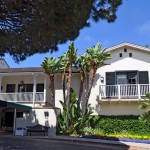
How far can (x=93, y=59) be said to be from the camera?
25875mm

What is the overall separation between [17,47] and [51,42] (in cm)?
165

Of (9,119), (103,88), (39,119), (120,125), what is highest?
(103,88)

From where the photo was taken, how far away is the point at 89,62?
85.6ft

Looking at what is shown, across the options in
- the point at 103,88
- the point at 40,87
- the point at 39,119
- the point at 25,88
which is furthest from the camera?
the point at 25,88

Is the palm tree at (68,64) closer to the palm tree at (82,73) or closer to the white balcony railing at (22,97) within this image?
the palm tree at (82,73)

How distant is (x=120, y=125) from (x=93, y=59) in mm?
6583

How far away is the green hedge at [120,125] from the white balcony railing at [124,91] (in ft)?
6.40

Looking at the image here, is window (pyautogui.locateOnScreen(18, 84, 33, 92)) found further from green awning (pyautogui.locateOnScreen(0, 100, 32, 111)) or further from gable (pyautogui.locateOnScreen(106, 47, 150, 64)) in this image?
gable (pyautogui.locateOnScreen(106, 47, 150, 64))

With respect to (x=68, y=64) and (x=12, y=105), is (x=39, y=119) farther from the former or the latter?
(x=68, y=64)

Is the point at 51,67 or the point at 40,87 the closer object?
the point at 51,67

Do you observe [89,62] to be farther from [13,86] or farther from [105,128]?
[13,86]

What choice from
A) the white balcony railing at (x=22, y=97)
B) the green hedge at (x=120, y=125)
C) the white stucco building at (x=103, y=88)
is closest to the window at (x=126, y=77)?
the white stucco building at (x=103, y=88)

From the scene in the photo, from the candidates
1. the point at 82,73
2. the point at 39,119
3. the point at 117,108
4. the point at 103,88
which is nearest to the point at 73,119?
the point at 39,119

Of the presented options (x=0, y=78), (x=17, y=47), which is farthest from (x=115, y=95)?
(x=17, y=47)
